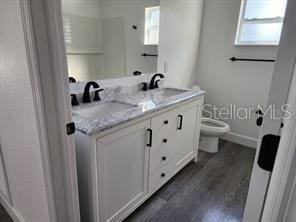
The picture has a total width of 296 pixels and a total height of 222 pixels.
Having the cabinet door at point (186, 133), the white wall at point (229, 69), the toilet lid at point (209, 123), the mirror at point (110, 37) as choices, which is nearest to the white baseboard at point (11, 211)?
the mirror at point (110, 37)

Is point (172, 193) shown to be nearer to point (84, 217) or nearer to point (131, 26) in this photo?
point (84, 217)

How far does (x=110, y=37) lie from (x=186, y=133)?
3.73 ft

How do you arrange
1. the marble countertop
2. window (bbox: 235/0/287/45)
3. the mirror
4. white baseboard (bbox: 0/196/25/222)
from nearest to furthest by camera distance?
the marble countertop
white baseboard (bbox: 0/196/25/222)
the mirror
window (bbox: 235/0/287/45)

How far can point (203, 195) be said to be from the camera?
188cm

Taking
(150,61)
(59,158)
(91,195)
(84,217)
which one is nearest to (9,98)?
(59,158)

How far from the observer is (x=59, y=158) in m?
0.94

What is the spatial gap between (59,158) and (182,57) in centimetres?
212

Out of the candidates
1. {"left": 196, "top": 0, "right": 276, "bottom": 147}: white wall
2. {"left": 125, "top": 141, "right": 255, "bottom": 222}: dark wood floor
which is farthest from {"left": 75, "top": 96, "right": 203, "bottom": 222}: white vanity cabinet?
{"left": 196, "top": 0, "right": 276, "bottom": 147}: white wall

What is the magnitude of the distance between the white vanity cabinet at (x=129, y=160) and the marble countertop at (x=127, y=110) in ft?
0.12

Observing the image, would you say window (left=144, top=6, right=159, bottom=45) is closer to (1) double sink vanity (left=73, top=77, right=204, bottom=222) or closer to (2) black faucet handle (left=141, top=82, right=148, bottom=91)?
(2) black faucet handle (left=141, top=82, right=148, bottom=91)

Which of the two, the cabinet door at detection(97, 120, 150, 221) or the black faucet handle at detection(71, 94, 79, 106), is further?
the black faucet handle at detection(71, 94, 79, 106)

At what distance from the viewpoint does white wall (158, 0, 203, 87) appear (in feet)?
7.44

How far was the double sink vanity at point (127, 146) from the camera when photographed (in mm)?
1167

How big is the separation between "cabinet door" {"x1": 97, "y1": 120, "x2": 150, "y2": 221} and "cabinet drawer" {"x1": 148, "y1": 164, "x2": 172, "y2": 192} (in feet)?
0.34
